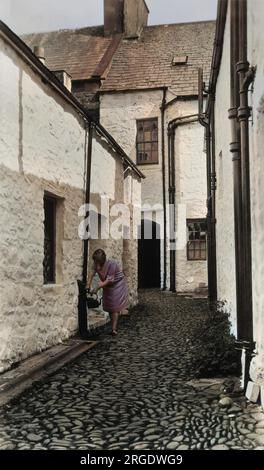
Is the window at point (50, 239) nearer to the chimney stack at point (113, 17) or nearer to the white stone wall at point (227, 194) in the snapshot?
the white stone wall at point (227, 194)

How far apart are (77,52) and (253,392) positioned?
1818 centimetres

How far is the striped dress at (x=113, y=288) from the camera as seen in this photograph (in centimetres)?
813

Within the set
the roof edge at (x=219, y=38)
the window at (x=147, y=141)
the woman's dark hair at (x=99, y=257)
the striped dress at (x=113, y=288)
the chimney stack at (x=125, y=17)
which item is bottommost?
the striped dress at (x=113, y=288)

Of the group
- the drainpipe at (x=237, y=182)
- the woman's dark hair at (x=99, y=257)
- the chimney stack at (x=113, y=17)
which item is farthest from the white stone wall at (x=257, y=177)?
the chimney stack at (x=113, y=17)

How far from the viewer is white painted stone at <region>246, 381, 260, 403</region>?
167 inches

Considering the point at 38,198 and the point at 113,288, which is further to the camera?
the point at 113,288

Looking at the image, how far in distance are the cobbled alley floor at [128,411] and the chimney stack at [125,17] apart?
16387 mm

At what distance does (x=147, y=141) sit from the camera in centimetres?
1789

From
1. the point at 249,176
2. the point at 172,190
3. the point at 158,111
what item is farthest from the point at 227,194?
the point at 158,111

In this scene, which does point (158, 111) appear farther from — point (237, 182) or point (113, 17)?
point (237, 182)

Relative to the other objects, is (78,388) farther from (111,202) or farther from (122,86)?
(122,86)

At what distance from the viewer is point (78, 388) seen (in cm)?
501

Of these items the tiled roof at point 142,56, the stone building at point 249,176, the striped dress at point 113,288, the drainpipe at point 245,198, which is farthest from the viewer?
the tiled roof at point 142,56

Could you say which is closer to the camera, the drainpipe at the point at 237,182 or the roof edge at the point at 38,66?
the drainpipe at the point at 237,182
